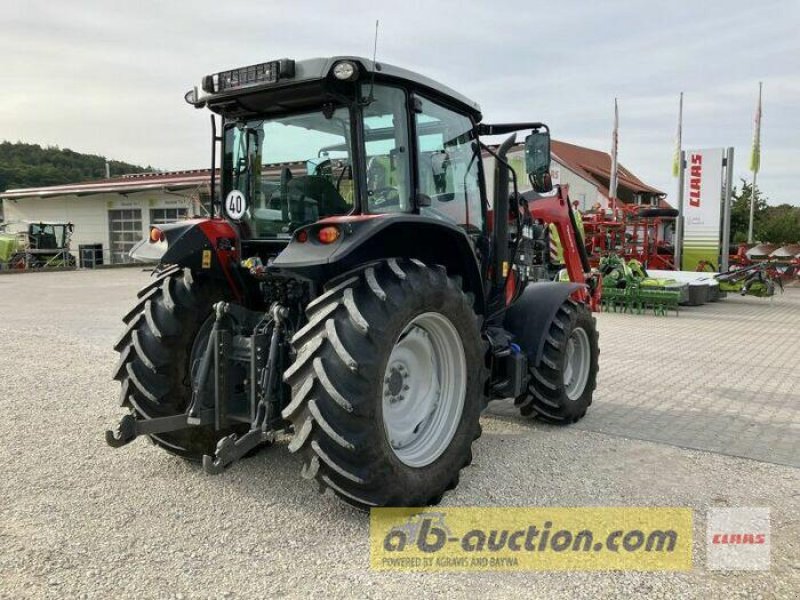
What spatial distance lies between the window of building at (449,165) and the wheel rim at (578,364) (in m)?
1.47

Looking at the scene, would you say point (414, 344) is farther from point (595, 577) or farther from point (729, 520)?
point (729, 520)

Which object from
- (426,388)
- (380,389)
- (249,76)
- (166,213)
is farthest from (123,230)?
(380,389)

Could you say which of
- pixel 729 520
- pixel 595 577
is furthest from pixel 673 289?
pixel 595 577

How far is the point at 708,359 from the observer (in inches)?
326

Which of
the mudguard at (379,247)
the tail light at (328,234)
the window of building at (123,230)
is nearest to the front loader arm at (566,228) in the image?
the mudguard at (379,247)

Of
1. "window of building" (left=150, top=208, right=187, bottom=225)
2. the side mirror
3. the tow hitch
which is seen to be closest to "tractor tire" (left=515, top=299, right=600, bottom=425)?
the side mirror

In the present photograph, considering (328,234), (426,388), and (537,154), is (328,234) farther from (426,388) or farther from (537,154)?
(537,154)

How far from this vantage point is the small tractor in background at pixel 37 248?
2762cm

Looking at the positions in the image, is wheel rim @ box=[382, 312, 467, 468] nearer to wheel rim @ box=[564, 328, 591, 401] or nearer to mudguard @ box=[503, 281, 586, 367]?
mudguard @ box=[503, 281, 586, 367]

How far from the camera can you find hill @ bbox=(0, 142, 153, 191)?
172 ft

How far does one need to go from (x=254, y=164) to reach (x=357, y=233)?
4.30 ft

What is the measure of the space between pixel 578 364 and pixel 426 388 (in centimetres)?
211

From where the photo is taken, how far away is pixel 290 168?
393 cm

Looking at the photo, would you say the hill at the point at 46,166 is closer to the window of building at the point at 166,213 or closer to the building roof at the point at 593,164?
the window of building at the point at 166,213
